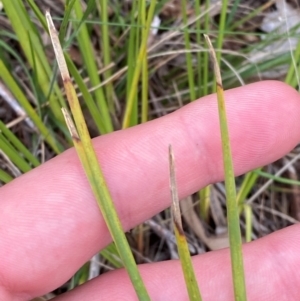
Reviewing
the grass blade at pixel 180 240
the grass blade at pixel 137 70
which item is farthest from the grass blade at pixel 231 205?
the grass blade at pixel 137 70

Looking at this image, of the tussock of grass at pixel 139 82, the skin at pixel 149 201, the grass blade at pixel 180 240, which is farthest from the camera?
the tussock of grass at pixel 139 82

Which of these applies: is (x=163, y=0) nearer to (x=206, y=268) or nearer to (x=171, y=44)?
Answer: (x=171, y=44)

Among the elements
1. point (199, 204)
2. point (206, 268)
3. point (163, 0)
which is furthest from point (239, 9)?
point (206, 268)

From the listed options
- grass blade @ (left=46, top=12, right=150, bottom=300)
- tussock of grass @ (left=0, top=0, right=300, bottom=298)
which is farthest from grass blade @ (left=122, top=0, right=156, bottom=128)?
grass blade @ (left=46, top=12, right=150, bottom=300)

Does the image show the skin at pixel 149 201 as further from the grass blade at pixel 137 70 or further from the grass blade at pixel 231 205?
the grass blade at pixel 231 205

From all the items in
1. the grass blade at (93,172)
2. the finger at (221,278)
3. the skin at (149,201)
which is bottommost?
the finger at (221,278)

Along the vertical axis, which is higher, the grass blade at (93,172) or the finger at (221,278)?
the grass blade at (93,172)

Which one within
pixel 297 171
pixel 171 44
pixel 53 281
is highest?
pixel 171 44

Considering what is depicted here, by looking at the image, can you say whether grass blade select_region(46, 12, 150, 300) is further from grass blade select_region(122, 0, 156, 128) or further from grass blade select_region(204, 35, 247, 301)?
grass blade select_region(122, 0, 156, 128)
